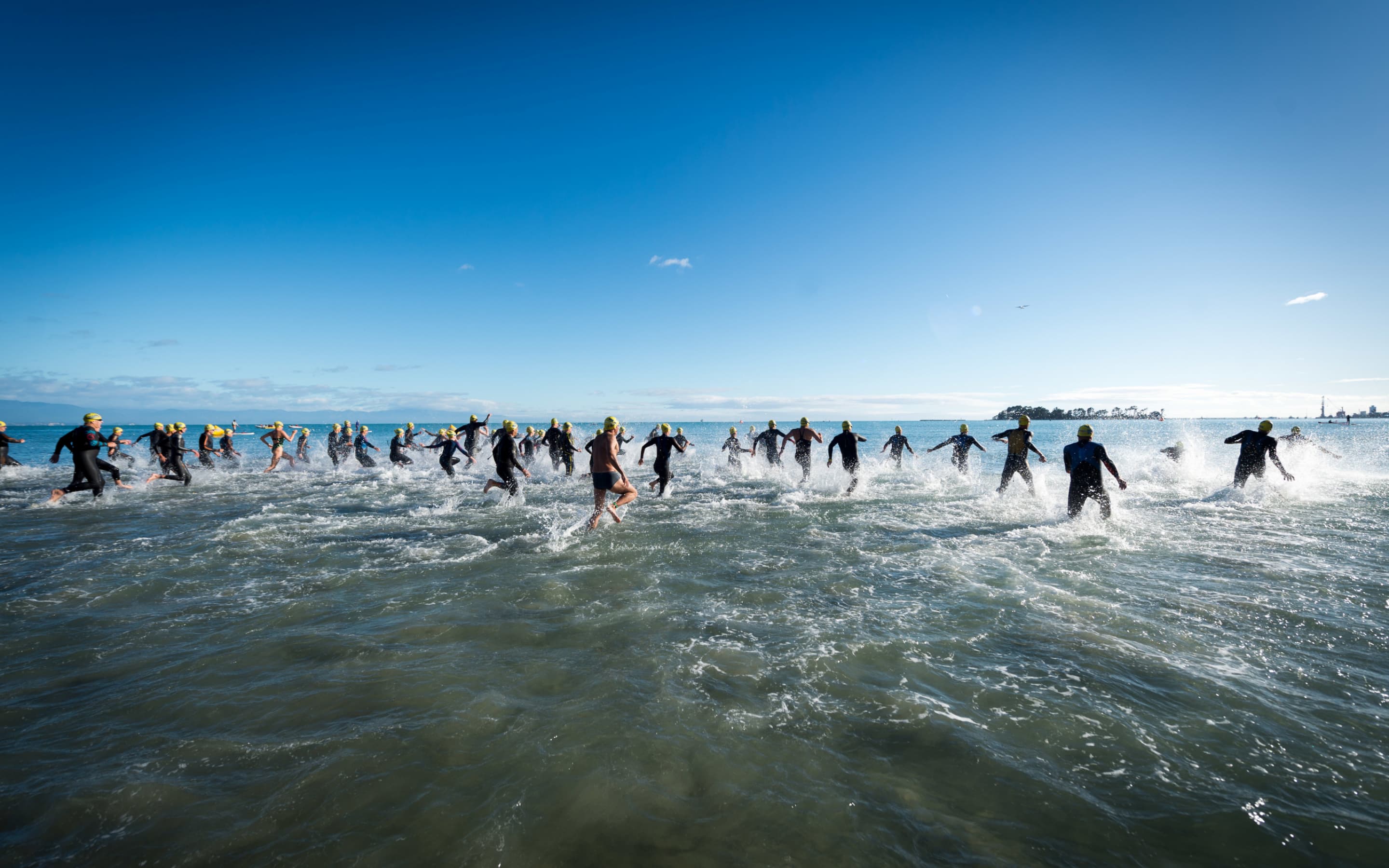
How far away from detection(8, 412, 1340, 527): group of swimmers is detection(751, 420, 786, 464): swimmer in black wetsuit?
60mm

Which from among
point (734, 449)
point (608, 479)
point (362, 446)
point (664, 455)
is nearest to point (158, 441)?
point (362, 446)

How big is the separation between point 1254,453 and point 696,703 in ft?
58.0

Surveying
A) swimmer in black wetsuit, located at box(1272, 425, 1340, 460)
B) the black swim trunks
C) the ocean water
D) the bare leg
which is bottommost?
the ocean water

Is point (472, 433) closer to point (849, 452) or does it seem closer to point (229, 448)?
point (849, 452)

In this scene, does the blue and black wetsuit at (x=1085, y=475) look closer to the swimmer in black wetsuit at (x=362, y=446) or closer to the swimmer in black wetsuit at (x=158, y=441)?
the swimmer in black wetsuit at (x=362, y=446)

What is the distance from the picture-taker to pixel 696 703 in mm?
4250

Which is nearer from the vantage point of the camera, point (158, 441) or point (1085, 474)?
point (1085, 474)

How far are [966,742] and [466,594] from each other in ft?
19.0

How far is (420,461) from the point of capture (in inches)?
1138

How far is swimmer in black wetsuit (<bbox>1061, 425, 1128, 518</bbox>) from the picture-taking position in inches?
432

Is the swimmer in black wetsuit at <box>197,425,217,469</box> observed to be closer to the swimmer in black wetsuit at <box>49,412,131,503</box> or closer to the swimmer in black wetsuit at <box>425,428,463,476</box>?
the swimmer in black wetsuit at <box>49,412,131,503</box>

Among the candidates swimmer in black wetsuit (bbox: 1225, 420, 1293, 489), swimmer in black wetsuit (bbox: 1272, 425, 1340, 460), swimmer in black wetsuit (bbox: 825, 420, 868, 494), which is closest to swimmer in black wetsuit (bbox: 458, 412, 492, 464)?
swimmer in black wetsuit (bbox: 825, 420, 868, 494)

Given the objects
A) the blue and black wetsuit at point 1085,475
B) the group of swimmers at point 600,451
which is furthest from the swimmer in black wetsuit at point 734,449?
the blue and black wetsuit at point 1085,475

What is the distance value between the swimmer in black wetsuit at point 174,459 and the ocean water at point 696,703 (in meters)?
10.5
